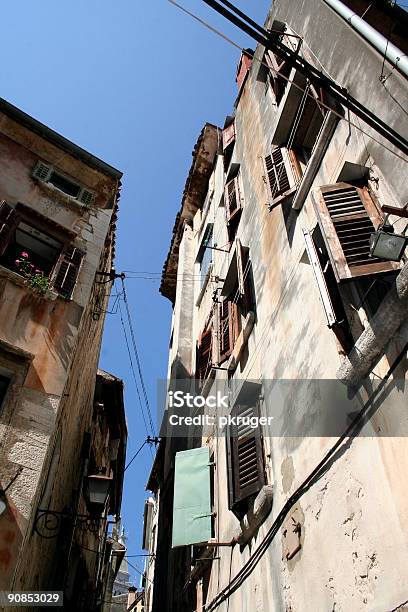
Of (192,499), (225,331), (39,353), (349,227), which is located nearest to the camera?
(349,227)

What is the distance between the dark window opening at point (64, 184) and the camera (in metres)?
11.6

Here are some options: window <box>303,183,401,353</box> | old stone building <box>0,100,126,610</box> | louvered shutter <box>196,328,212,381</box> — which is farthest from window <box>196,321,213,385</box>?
window <box>303,183,401,353</box>

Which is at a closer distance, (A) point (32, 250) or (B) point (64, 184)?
(A) point (32, 250)

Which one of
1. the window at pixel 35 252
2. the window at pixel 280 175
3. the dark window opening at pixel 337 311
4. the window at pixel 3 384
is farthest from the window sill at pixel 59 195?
the dark window opening at pixel 337 311

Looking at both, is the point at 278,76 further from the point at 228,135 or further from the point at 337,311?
the point at 337,311

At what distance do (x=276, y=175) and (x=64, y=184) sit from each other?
5.97 metres

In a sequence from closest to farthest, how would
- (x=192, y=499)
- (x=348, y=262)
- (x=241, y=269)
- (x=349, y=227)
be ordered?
1. (x=348, y=262)
2. (x=349, y=227)
3. (x=192, y=499)
4. (x=241, y=269)

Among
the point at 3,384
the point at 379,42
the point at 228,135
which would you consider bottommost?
the point at 3,384

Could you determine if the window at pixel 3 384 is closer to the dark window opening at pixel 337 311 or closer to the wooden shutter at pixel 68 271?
the wooden shutter at pixel 68 271

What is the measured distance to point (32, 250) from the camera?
10.2 metres

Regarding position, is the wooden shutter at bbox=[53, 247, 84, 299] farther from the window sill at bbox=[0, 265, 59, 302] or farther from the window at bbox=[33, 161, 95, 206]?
the window at bbox=[33, 161, 95, 206]

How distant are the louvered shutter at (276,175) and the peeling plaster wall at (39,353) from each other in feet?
14.2

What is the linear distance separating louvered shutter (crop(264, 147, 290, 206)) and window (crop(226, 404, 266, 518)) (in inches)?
151

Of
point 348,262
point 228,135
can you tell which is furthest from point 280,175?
point 228,135
